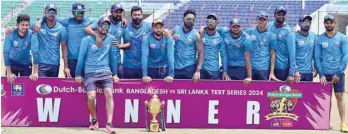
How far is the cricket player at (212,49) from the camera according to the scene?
396 inches

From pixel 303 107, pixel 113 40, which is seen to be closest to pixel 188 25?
pixel 113 40

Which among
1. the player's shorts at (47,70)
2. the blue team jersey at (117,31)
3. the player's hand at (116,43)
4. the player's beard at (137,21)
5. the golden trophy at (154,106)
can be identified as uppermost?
the player's beard at (137,21)

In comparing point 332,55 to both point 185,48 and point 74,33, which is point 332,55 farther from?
point 74,33

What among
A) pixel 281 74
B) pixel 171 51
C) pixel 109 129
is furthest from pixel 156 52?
pixel 281 74

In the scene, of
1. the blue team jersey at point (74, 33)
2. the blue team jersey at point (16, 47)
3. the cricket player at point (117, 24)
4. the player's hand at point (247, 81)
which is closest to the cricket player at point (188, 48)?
the player's hand at point (247, 81)

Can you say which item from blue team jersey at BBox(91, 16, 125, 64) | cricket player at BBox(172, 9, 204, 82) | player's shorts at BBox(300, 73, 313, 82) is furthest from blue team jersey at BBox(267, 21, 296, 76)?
blue team jersey at BBox(91, 16, 125, 64)

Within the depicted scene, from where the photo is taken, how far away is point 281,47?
10211mm

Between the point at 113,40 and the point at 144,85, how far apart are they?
820 millimetres

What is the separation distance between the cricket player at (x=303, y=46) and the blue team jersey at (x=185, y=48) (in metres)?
1.42

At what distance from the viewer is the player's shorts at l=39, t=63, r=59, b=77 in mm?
10289

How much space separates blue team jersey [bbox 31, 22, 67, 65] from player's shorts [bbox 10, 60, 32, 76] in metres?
0.27

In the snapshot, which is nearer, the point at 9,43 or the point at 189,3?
the point at 9,43

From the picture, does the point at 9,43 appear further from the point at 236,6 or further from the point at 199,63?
the point at 236,6

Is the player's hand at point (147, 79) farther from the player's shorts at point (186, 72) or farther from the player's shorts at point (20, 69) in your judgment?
the player's shorts at point (20, 69)
